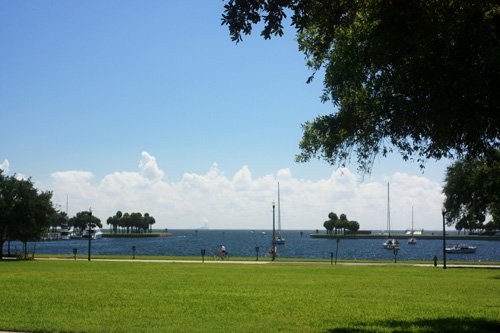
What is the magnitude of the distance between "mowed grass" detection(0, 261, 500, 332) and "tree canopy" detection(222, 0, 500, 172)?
461 cm

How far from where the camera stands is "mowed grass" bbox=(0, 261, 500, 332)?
12539 mm

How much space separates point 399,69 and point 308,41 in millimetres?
3387

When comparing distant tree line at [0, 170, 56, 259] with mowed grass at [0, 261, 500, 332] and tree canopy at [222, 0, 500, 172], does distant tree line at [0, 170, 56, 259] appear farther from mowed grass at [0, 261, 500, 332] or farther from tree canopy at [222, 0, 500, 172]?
tree canopy at [222, 0, 500, 172]

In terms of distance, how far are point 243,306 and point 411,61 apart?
28.2ft

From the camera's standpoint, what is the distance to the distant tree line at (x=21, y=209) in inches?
2047

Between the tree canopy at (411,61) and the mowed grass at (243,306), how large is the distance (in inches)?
182

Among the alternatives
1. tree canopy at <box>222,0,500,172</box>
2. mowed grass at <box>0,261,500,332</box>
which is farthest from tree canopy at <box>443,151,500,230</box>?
tree canopy at <box>222,0,500,172</box>

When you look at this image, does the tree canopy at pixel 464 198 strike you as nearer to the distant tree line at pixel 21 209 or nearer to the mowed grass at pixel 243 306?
the mowed grass at pixel 243 306

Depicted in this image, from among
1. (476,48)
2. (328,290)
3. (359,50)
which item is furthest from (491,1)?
(328,290)

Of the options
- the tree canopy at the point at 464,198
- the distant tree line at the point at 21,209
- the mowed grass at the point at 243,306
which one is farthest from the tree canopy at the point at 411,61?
the distant tree line at the point at 21,209

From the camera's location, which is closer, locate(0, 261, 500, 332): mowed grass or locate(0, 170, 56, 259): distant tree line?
locate(0, 261, 500, 332): mowed grass

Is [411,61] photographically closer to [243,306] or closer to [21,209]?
[243,306]

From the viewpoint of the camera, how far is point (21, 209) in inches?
2058

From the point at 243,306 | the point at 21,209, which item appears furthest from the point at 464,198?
the point at 21,209
